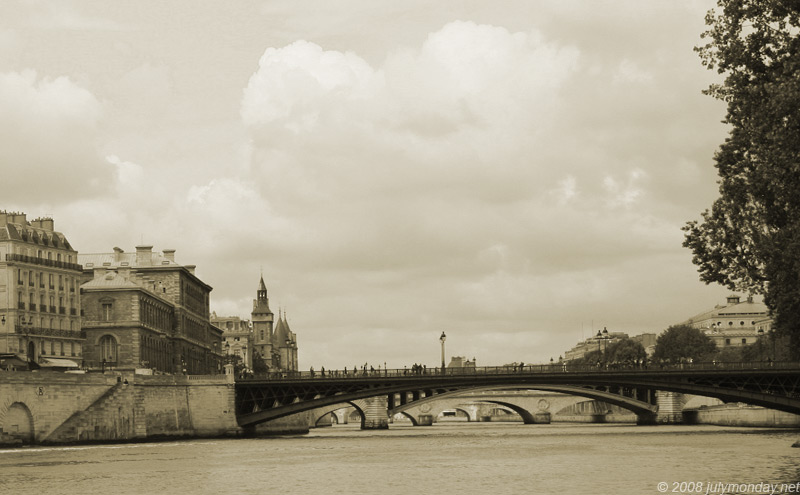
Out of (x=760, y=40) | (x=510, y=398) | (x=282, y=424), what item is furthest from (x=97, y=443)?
(x=510, y=398)

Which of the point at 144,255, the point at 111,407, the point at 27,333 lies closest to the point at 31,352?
the point at 27,333

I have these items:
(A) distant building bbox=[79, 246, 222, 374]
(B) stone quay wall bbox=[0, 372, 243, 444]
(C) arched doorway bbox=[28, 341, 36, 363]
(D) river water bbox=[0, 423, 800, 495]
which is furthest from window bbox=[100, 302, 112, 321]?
(D) river water bbox=[0, 423, 800, 495]

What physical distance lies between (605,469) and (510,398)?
96.8 meters

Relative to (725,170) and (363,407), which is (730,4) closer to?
(725,170)

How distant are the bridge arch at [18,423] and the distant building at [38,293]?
14336 mm

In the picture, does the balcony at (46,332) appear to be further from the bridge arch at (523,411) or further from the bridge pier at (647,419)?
the bridge arch at (523,411)

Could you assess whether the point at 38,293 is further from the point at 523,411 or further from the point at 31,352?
the point at 523,411

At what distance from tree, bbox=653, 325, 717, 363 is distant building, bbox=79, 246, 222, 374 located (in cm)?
5188

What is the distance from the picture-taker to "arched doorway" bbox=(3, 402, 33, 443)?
86.9m

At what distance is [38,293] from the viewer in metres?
109

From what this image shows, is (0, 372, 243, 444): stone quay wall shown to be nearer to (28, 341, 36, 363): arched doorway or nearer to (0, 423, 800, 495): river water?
(0, 423, 800, 495): river water

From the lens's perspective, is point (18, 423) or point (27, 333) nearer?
point (18, 423)

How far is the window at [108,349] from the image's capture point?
115m

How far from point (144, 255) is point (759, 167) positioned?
96.9 metres
